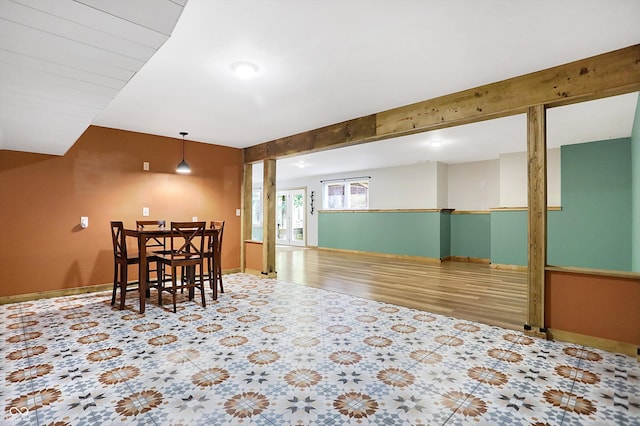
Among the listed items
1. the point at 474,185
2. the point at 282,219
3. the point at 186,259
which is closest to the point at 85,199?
the point at 186,259

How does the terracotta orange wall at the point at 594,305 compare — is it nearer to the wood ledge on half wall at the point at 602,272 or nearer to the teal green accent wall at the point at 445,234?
the wood ledge on half wall at the point at 602,272

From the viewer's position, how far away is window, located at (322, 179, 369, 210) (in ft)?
30.6

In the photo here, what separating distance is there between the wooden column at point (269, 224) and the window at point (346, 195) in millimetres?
4084

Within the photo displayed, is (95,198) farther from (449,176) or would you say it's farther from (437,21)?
(449,176)

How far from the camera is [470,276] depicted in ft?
18.7

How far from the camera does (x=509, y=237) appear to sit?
633 centimetres

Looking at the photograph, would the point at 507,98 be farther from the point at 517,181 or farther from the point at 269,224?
the point at 517,181

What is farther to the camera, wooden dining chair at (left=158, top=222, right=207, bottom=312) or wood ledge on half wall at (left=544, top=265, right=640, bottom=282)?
wooden dining chair at (left=158, top=222, right=207, bottom=312)

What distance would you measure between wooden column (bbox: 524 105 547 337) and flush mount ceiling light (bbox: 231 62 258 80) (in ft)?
8.39

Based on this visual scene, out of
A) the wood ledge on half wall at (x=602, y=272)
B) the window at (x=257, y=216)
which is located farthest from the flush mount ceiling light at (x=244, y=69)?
the window at (x=257, y=216)

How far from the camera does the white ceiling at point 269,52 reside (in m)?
1.46

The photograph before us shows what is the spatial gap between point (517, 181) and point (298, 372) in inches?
244

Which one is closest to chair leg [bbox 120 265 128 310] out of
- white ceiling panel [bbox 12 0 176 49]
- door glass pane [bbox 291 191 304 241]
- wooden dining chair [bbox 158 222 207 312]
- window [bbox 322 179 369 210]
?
wooden dining chair [bbox 158 222 207 312]

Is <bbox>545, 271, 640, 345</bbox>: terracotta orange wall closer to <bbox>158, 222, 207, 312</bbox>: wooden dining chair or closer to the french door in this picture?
<bbox>158, 222, 207, 312</bbox>: wooden dining chair
